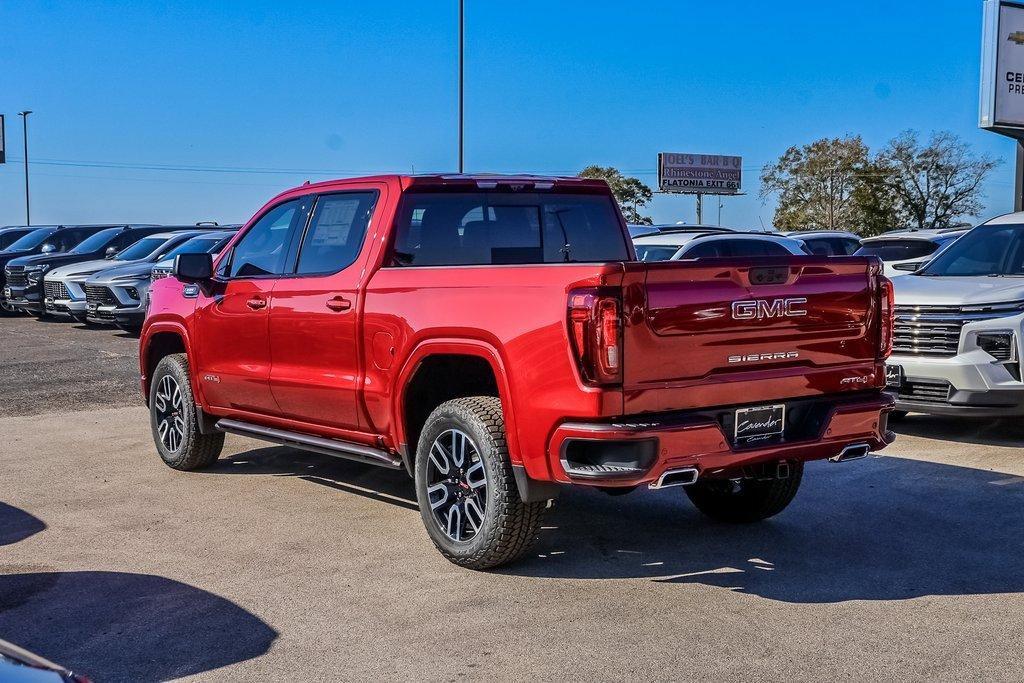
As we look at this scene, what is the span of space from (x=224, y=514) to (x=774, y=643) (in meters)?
3.51

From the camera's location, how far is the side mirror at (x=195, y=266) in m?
7.34

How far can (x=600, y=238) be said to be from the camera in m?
7.00

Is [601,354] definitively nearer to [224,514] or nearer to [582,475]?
[582,475]

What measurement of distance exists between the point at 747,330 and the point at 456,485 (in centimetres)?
160

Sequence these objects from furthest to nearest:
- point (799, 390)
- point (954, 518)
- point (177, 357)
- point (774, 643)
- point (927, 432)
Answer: point (927, 432) < point (177, 357) < point (954, 518) < point (799, 390) < point (774, 643)

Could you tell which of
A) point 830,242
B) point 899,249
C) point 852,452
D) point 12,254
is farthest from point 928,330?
point 12,254

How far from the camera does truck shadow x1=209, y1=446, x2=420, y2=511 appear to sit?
7.31m

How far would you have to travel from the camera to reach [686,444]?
492 centimetres

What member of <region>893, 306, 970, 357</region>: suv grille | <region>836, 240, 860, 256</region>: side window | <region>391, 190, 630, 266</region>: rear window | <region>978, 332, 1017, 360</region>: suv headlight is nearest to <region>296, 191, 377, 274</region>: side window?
<region>391, 190, 630, 266</region>: rear window

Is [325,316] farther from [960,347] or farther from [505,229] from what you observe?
[960,347]

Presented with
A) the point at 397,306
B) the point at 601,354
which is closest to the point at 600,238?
the point at 397,306

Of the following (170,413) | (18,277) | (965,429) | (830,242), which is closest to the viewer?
(170,413)

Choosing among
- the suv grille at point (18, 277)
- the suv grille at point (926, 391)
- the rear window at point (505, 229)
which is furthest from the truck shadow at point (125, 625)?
the suv grille at point (18, 277)

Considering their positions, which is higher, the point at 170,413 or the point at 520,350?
the point at 520,350
